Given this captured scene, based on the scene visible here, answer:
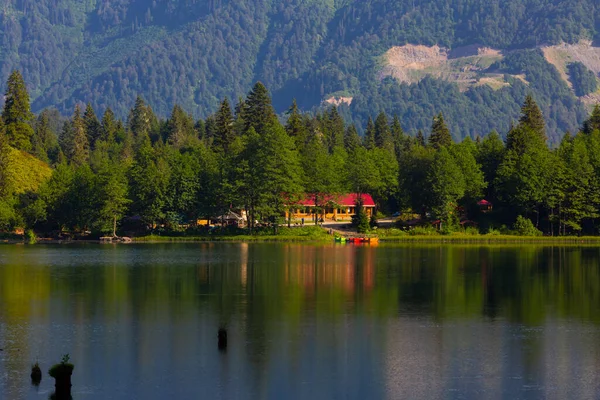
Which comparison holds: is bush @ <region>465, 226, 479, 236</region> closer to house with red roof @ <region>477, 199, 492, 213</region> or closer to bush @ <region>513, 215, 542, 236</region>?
bush @ <region>513, 215, 542, 236</region>

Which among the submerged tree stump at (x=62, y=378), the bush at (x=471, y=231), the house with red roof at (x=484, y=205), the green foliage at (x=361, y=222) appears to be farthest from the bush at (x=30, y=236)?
the submerged tree stump at (x=62, y=378)

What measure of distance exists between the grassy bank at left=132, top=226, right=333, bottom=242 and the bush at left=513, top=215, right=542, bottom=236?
2740cm

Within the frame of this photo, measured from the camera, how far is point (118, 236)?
159 m

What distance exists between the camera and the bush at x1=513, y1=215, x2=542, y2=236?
152000mm

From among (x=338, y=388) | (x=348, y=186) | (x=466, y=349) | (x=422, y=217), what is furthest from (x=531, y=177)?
(x=338, y=388)

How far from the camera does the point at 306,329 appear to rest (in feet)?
204

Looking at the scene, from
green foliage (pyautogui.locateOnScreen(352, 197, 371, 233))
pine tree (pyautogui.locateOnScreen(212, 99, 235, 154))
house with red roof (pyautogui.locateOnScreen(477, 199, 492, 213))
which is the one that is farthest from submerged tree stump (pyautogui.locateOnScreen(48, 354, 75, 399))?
pine tree (pyautogui.locateOnScreen(212, 99, 235, 154))

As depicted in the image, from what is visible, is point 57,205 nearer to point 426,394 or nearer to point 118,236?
point 118,236

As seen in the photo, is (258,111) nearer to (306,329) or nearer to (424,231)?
(424,231)

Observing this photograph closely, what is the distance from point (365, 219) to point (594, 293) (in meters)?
80.2

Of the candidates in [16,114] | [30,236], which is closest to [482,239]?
[30,236]

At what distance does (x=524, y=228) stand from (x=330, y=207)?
111 feet

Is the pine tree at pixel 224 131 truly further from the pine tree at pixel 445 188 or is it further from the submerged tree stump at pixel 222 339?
the submerged tree stump at pixel 222 339

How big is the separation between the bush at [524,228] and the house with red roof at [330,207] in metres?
30.5
